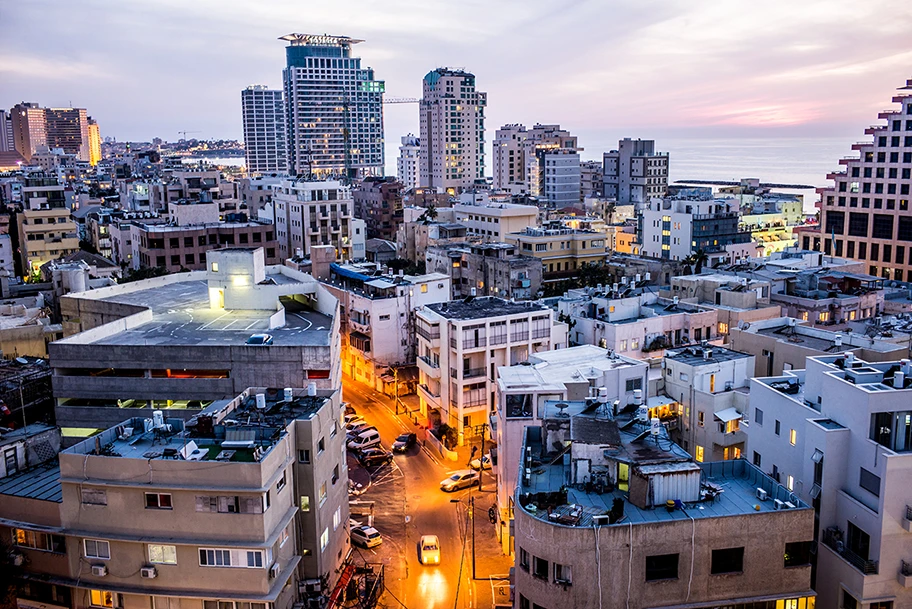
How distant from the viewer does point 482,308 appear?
1726 inches

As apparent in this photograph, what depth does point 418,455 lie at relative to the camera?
135 ft

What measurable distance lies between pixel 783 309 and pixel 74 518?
39.5 meters

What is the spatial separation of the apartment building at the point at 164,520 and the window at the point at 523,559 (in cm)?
669

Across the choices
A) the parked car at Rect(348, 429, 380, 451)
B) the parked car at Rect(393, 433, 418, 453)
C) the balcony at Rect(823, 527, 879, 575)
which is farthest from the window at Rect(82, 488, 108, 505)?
the parked car at Rect(393, 433, 418, 453)

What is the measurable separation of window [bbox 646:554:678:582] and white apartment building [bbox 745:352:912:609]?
224 inches

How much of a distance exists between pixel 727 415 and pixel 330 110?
6352 inches

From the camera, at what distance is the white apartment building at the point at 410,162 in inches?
6855

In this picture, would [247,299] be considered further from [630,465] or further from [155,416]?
[630,465]

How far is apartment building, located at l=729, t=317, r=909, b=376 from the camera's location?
34031mm

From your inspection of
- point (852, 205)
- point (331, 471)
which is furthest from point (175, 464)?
point (852, 205)

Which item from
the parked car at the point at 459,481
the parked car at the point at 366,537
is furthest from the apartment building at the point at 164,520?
the parked car at the point at 459,481

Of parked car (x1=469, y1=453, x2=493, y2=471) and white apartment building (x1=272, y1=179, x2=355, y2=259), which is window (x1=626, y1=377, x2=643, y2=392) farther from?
white apartment building (x1=272, y1=179, x2=355, y2=259)

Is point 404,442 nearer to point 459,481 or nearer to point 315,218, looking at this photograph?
point 459,481

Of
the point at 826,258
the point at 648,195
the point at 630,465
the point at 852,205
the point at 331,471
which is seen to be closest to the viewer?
the point at 630,465
